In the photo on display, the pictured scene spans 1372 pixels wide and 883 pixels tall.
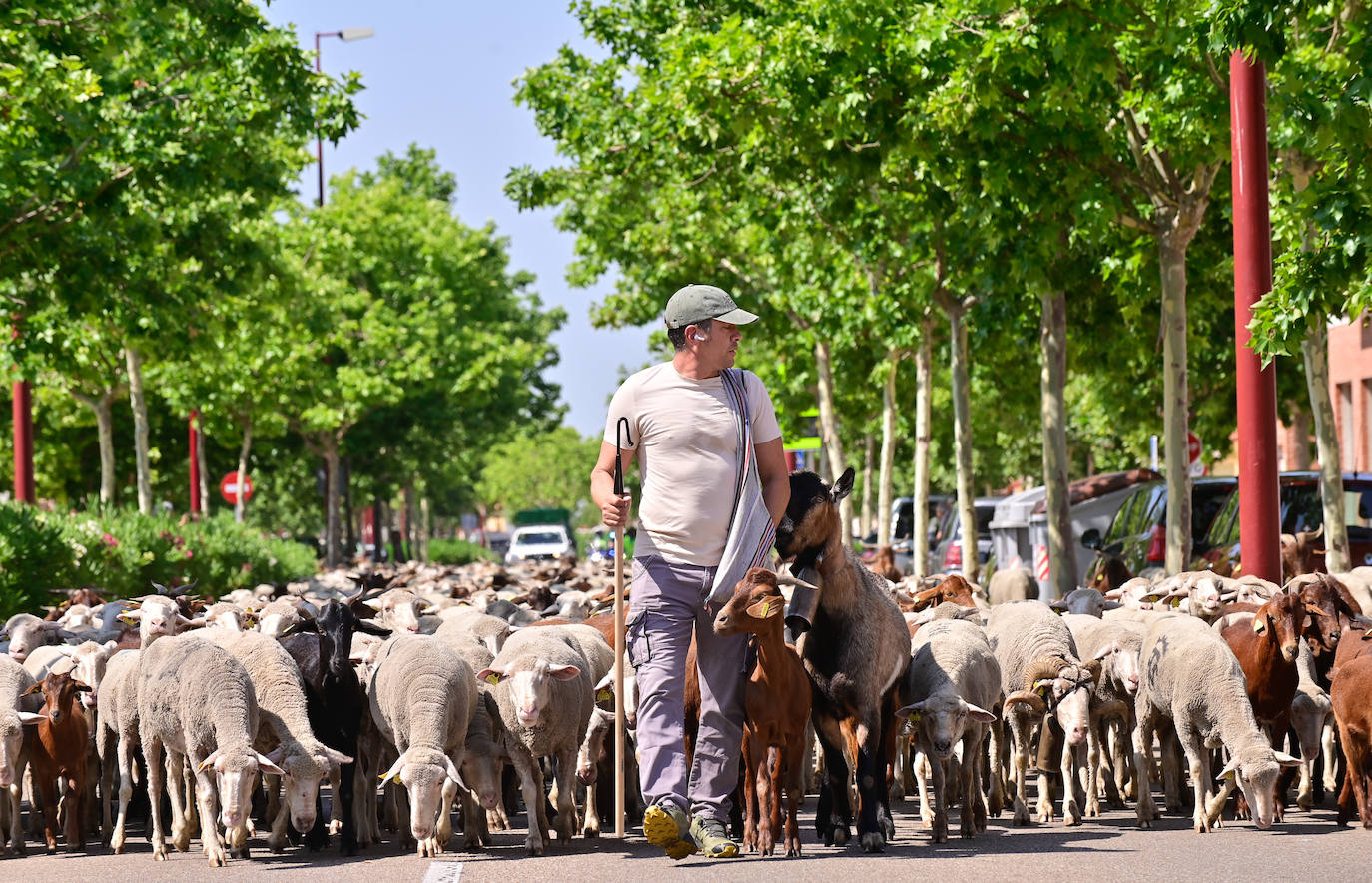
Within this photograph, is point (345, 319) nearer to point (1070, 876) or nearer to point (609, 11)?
point (609, 11)

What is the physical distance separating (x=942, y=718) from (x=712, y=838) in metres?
1.55

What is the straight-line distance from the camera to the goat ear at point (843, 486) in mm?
9148

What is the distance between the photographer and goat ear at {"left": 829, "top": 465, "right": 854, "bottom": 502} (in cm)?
915

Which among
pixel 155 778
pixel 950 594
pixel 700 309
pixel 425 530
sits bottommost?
pixel 155 778

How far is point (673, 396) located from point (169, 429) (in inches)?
1666

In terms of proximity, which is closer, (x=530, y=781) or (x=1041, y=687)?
(x=530, y=781)

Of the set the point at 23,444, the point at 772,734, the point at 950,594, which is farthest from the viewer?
the point at 23,444

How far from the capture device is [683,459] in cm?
888

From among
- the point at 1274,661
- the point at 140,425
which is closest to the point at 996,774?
the point at 1274,661

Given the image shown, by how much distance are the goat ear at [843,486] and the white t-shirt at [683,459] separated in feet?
1.33

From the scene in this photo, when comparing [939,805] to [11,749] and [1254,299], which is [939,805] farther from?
[1254,299]

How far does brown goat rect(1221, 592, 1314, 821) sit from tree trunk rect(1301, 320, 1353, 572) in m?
3.51

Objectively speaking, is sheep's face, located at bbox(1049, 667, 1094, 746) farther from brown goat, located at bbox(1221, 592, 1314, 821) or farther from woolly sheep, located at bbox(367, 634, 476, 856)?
woolly sheep, located at bbox(367, 634, 476, 856)

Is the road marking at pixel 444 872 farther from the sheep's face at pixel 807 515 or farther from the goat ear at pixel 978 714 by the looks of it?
the goat ear at pixel 978 714
